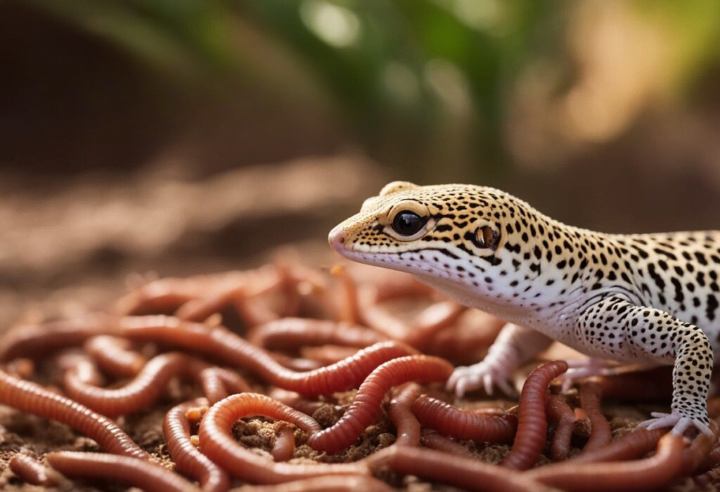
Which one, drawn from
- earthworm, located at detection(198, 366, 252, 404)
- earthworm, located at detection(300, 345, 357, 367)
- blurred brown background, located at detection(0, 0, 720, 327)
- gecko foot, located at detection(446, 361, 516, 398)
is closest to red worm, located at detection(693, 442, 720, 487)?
gecko foot, located at detection(446, 361, 516, 398)

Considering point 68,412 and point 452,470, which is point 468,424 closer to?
point 452,470

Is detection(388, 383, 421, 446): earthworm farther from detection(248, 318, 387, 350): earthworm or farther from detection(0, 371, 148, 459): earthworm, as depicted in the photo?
detection(0, 371, 148, 459): earthworm

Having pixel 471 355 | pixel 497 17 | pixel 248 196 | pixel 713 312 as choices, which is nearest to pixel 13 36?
pixel 248 196

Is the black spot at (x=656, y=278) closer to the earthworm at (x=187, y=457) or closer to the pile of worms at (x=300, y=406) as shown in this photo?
the pile of worms at (x=300, y=406)

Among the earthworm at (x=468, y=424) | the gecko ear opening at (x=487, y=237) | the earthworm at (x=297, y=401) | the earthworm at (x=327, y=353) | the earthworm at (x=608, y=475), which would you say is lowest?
the earthworm at (x=608, y=475)

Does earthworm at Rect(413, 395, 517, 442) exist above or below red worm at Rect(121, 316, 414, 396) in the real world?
below

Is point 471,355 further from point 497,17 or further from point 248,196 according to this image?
point 497,17

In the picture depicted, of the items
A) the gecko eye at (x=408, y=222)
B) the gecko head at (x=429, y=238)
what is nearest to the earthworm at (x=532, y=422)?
the gecko head at (x=429, y=238)
